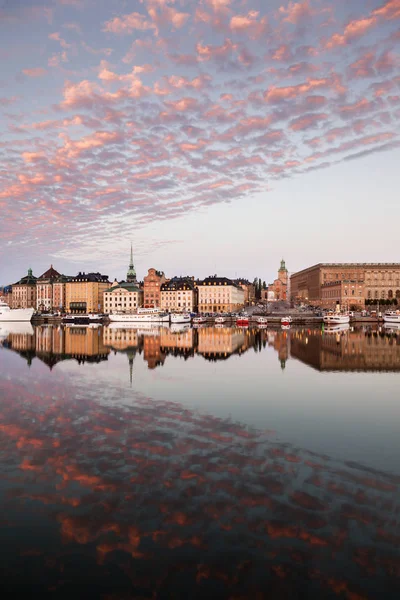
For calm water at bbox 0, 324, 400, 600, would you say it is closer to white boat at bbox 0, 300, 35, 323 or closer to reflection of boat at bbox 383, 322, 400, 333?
reflection of boat at bbox 383, 322, 400, 333

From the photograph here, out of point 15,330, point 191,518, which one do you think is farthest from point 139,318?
point 191,518

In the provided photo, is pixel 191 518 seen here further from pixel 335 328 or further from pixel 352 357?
pixel 335 328

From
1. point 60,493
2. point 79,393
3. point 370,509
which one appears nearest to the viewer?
point 370,509

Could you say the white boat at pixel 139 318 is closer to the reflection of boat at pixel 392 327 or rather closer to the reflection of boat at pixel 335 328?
the reflection of boat at pixel 335 328

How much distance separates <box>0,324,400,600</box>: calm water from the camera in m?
10.1

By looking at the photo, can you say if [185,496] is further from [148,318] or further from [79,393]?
[148,318]

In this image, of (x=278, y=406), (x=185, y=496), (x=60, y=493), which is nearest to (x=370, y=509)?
(x=185, y=496)

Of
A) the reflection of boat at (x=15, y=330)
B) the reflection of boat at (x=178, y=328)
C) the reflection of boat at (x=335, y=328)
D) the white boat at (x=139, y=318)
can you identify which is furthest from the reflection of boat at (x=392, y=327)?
the reflection of boat at (x=15, y=330)

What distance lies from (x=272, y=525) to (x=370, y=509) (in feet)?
10.0

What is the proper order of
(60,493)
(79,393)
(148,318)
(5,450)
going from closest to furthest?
1. (60,493)
2. (5,450)
3. (79,393)
4. (148,318)

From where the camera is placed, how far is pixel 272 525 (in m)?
12.1

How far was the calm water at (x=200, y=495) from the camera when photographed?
33.0 ft

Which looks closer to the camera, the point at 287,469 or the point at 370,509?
the point at 370,509

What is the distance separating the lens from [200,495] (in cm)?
1383
